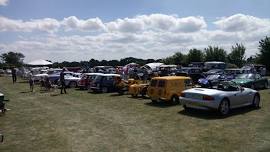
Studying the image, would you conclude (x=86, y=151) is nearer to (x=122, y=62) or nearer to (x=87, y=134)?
(x=87, y=134)

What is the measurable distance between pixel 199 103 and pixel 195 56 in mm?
60347

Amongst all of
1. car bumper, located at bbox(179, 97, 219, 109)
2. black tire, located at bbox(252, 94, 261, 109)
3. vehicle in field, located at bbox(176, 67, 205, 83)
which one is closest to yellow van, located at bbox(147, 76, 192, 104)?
car bumper, located at bbox(179, 97, 219, 109)

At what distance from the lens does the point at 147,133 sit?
34.1 feet

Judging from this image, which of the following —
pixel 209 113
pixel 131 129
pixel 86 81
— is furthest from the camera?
pixel 86 81

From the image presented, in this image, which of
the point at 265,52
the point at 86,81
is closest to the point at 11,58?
the point at 265,52

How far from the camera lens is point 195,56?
72.9m

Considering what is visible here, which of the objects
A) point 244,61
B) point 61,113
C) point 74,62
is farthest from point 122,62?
point 61,113

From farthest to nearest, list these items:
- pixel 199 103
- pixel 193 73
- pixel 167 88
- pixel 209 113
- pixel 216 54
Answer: pixel 216 54, pixel 193 73, pixel 167 88, pixel 209 113, pixel 199 103

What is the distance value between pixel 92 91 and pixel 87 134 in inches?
602

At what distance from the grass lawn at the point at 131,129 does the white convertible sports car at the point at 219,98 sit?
0.40 metres

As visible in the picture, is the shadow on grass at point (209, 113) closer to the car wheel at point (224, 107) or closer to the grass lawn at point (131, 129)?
the grass lawn at point (131, 129)

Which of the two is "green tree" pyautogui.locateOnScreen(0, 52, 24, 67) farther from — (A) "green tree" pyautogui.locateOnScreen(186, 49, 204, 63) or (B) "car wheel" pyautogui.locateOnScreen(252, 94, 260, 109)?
(B) "car wheel" pyautogui.locateOnScreen(252, 94, 260, 109)

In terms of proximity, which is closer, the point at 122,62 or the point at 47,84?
the point at 47,84

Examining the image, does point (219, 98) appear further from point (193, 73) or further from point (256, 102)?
point (193, 73)
